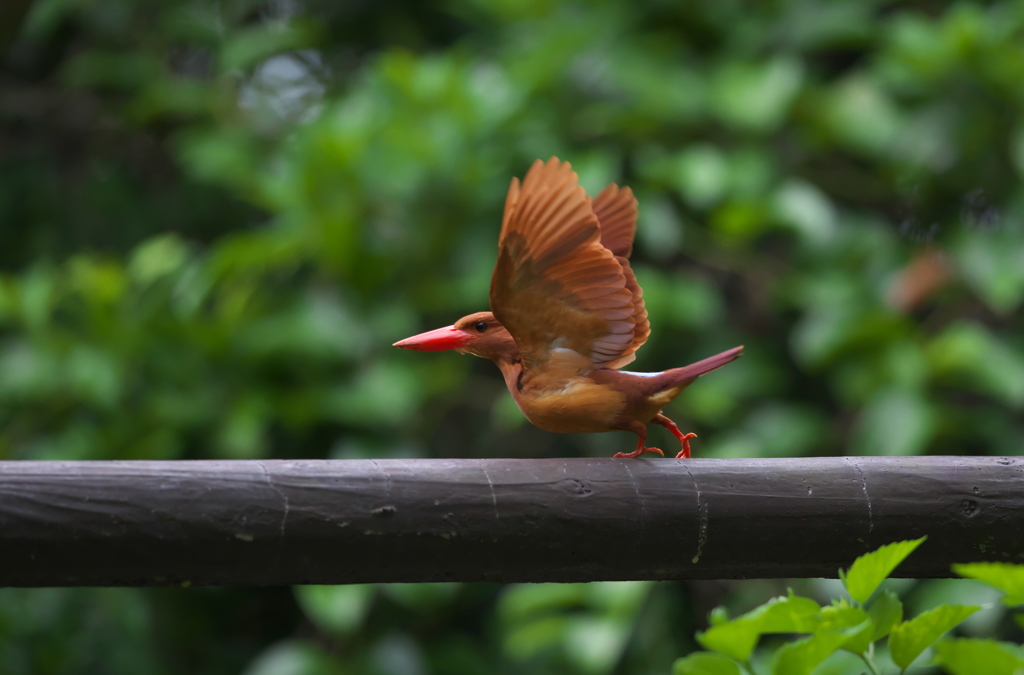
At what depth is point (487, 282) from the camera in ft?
5.50

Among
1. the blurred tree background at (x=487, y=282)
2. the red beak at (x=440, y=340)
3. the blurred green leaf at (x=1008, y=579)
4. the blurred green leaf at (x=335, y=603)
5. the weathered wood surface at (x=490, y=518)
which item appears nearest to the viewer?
the blurred green leaf at (x=1008, y=579)

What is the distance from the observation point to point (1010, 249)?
1.62m

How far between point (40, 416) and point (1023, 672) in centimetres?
185

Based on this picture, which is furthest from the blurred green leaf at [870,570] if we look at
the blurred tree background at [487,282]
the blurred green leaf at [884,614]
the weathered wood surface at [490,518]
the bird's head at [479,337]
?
the blurred tree background at [487,282]

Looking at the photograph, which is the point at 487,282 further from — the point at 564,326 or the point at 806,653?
the point at 806,653

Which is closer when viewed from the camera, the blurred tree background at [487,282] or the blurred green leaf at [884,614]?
the blurred green leaf at [884,614]

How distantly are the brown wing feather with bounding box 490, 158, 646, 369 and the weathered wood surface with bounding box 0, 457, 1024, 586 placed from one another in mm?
92

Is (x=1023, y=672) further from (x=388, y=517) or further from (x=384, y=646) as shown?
(x=384, y=646)

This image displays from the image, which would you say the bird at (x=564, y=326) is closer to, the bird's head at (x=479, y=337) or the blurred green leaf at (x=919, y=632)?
the bird's head at (x=479, y=337)

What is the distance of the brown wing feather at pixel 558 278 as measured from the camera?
61cm

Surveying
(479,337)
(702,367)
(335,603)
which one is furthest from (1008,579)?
(335,603)

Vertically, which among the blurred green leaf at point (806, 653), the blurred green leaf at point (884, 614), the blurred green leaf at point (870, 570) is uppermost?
the blurred green leaf at point (870, 570)

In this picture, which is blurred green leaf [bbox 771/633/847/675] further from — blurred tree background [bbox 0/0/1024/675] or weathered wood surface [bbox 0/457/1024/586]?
blurred tree background [bbox 0/0/1024/675]

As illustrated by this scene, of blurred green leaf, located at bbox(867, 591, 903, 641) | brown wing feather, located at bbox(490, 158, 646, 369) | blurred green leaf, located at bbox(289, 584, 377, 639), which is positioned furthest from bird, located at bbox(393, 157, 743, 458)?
blurred green leaf, located at bbox(289, 584, 377, 639)
